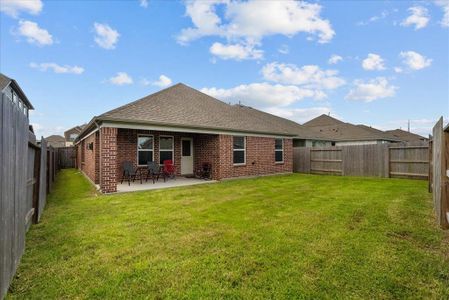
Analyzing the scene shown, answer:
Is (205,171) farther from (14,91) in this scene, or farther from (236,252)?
(14,91)

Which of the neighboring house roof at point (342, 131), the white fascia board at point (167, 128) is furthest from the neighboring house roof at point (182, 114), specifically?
the neighboring house roof at point (342, 131)

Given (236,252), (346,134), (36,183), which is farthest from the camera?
(346,134)

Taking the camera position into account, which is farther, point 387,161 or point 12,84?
point 12,84

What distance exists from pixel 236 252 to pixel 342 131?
2676cm

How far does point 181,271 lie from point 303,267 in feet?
5.11

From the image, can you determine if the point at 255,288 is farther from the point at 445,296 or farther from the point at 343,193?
the point at 343,193

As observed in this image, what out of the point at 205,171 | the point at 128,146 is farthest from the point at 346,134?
the point at 128,146

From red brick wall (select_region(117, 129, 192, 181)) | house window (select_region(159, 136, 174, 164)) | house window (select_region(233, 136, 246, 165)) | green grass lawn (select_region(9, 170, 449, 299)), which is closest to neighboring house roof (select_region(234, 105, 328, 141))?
house window (select_region(233, 136, 246, 165))

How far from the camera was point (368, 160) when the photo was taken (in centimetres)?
1395

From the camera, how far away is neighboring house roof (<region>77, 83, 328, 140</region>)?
32.6ft

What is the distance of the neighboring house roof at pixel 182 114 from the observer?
995 centimetres

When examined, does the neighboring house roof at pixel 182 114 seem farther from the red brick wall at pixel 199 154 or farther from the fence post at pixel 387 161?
the fence post at pixel 387 161

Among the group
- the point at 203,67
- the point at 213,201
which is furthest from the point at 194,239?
the point at 203,67

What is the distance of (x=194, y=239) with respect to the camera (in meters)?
4.30
